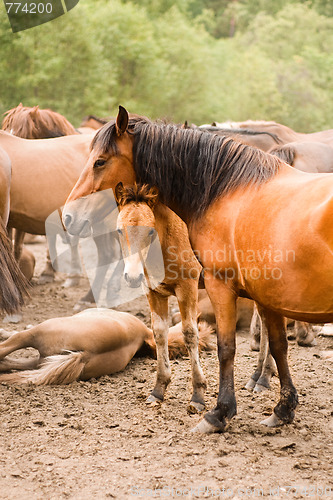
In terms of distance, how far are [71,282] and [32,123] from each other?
234 centimetres

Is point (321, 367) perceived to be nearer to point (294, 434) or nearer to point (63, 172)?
point (294, 434)

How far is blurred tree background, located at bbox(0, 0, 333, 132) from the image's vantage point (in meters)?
17.1

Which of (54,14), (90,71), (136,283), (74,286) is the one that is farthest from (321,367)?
(90,71)

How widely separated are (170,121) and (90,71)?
646 inches

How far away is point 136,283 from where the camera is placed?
11.1 ft

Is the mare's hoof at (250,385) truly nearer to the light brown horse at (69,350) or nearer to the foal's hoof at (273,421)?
the foal's hoof at (273,421)

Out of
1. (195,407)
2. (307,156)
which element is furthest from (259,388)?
(307,156)

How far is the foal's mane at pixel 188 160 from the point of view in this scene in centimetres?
358

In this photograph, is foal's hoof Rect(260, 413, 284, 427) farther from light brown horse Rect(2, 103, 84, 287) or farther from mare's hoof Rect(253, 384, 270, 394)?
light brown horse Rect(2, 103, 84, 287)

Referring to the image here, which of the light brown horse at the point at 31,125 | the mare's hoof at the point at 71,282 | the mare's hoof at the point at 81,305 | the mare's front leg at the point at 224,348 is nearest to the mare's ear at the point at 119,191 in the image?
the mare's front leg at the point at 224,348

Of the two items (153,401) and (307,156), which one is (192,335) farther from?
(307,156)

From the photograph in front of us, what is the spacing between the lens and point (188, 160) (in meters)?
3.63

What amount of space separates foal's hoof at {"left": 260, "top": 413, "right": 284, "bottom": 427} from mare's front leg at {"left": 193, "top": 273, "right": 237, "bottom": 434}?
299mm

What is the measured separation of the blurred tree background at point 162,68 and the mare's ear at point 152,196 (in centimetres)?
1040
